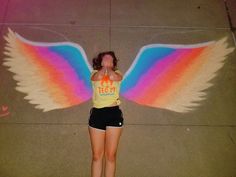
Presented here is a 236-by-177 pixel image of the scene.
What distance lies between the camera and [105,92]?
14.3ft

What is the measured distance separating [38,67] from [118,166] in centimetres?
220

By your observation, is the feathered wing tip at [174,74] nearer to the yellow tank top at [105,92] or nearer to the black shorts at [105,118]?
the yellow tank top at [105,92]

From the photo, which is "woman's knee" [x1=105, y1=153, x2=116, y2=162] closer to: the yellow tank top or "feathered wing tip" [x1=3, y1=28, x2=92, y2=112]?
the yellow tank top

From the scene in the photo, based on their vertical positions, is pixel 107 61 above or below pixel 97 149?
above

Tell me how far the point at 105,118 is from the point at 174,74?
68.1 inches

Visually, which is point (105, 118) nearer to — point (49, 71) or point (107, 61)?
point (107, 61)

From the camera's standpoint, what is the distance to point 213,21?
614 cm

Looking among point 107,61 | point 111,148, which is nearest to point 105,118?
point 111,148

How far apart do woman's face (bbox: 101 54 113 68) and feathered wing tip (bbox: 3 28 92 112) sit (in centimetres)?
71

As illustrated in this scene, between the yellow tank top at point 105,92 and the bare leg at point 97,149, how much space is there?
0.37 m

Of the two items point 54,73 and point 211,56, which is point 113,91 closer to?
point 54,73

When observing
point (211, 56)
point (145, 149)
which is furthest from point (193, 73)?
point (145, 149)

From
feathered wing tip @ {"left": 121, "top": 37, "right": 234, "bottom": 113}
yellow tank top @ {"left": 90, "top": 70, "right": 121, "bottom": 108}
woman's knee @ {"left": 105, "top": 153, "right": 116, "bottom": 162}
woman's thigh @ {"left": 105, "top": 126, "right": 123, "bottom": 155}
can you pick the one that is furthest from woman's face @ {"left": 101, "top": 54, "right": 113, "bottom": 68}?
woman's knee @ {"left": 105, "top": 153, "right": 116, "bottom": 162}

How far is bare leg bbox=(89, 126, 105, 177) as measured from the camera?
13.9 feet
